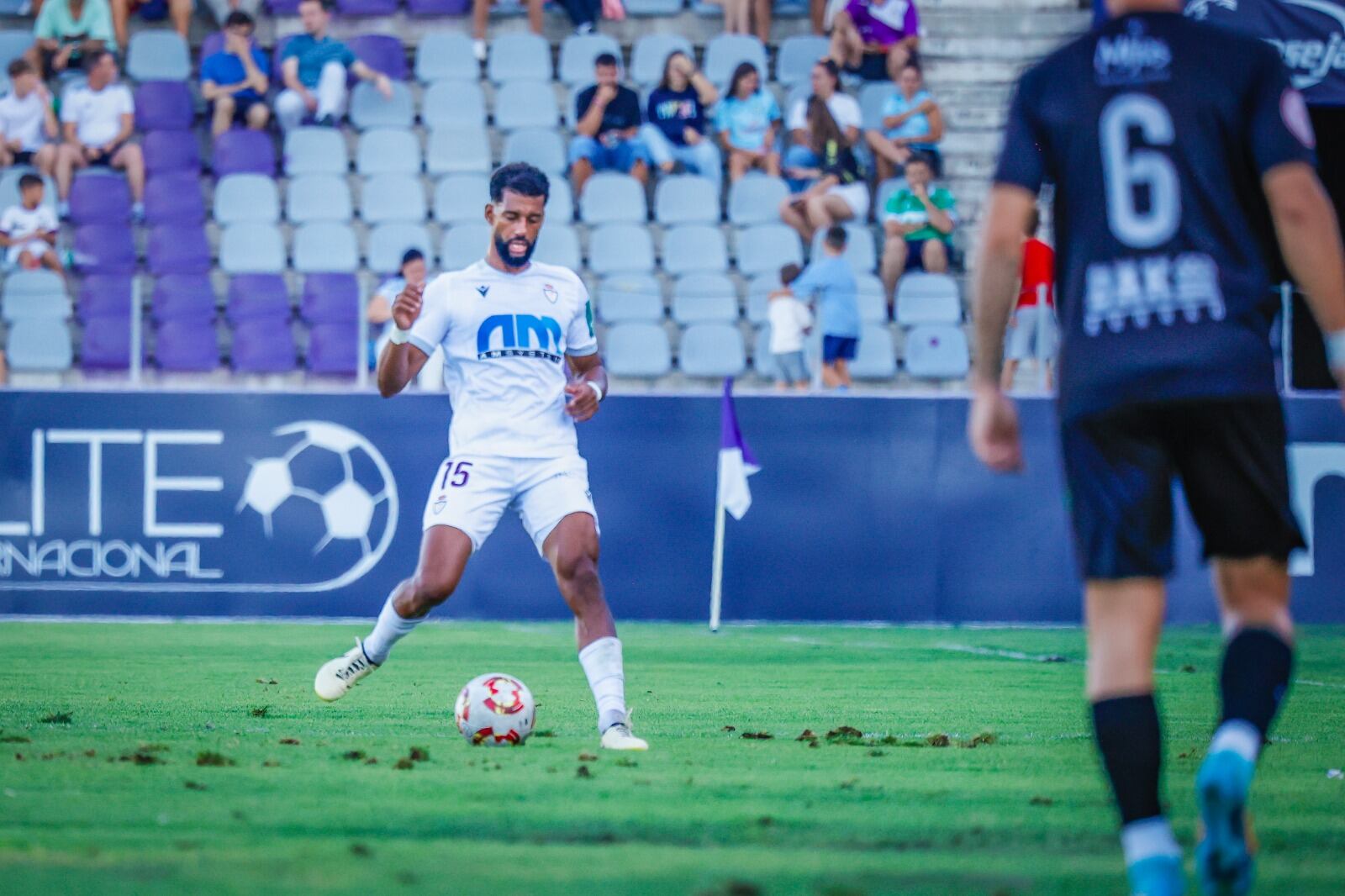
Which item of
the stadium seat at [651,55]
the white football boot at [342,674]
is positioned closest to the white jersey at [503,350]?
the white football boot at [342,674]

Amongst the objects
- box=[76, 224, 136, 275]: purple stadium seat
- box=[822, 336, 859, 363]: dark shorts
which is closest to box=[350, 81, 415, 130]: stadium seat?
box=[76, 224, 136, 275]: purple stadium seat

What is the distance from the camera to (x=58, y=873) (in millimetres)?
4121

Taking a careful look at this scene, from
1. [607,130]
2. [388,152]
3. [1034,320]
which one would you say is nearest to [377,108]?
[388,152]

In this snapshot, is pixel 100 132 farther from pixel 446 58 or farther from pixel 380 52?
pixel 446 58

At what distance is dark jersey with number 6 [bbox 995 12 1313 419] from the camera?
405 centimetres

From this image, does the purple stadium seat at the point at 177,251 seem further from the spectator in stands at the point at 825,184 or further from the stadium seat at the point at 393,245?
the spectator in stands at the point at 825,184

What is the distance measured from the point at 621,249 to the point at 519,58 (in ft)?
8.88

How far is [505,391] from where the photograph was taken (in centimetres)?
762

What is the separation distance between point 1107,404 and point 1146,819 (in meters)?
0.90

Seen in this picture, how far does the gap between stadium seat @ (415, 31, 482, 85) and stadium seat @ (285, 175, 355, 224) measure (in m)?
1.63

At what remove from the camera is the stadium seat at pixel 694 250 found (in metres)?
17.0

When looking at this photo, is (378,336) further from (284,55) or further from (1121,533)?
(1121,533)

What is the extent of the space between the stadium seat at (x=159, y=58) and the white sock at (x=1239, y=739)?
52.3ft

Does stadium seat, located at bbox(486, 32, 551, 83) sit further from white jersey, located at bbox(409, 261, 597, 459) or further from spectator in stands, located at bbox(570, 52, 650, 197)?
white jersey, located at bbox(409, 261, 597, 459)
